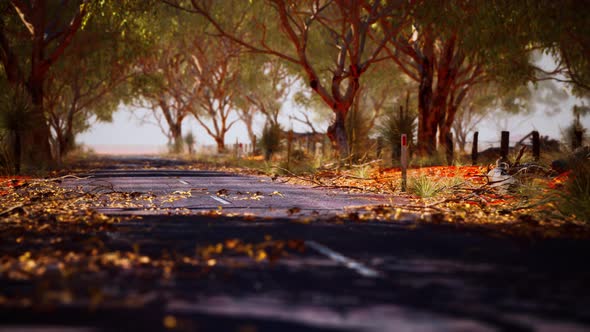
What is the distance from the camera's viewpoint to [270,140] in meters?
31.1

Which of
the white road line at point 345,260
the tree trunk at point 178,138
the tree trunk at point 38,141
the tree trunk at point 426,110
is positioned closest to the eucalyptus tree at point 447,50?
the tree trunk at point 426,110

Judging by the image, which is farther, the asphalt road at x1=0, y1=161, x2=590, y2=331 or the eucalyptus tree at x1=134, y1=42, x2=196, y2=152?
the eucalyptus tree at x1=134, y1=42, x2=196, y2=152

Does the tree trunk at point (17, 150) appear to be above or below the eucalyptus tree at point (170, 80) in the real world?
below

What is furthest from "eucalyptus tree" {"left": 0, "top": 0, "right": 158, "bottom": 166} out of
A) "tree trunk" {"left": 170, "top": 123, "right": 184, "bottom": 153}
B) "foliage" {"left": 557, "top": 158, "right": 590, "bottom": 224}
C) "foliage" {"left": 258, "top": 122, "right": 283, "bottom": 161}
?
"tree trunk" {"left": 170, "top": 123, "right": 184, "bottom": 153}

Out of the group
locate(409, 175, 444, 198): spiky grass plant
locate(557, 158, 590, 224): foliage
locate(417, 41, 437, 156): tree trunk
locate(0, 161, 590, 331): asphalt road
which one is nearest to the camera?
locate(0, 161, 590, 331): asphalt road

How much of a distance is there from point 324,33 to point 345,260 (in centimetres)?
3161

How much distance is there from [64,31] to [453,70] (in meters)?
18.1

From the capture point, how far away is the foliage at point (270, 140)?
31.0 metres

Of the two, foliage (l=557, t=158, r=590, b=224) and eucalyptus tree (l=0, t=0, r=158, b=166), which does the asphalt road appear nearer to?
foliage (l=557, t=158, r=590, b=224)

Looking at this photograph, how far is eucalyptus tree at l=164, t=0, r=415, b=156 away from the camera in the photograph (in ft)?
74.4

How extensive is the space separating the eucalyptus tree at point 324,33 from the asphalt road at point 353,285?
14.1 meters

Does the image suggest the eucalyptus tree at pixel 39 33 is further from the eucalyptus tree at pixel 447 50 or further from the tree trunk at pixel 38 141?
the eucalyptus tree at pixel 447 50

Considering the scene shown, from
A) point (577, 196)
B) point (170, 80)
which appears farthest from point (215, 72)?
point (577, 196)

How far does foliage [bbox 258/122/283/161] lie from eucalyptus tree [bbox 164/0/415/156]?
339 cm
